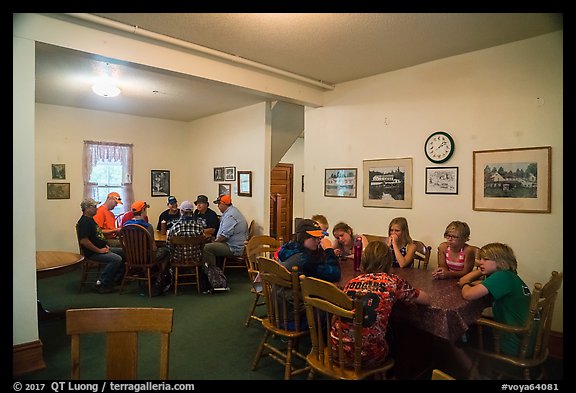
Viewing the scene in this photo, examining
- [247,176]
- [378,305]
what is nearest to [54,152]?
[247,176]

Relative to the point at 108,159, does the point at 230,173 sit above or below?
below

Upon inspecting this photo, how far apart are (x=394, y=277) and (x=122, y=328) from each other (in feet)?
4.58

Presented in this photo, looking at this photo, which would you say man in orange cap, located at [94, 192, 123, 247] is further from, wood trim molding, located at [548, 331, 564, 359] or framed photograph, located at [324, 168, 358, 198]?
wood trim molding, located at [548, 331, 564, 359]

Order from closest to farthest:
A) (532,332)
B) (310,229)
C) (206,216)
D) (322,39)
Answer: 1. (532,332)
2. (310,229)
3. (322,39)
4. (206,216)

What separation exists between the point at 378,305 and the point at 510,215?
210 cm

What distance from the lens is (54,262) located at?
3.18 m

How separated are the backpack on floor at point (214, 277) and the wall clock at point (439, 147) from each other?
295 centimetres

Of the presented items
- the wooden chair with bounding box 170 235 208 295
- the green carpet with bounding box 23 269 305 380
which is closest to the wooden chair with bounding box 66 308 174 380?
the green carpet with bounding box 23 269 305 380

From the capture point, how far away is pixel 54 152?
5.97 m

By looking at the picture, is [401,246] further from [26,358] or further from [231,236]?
[26,358]

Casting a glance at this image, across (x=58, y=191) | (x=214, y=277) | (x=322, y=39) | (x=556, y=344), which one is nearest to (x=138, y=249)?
(x=214, y=277)

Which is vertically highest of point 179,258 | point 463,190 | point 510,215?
point 463,190

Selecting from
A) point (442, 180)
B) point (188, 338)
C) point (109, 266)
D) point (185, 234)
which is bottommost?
point (188, 338)
